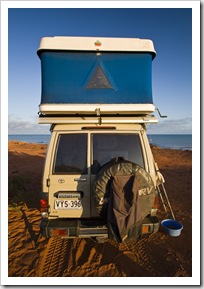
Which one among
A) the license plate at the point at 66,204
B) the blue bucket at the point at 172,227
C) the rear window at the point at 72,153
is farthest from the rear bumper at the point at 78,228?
the blue bucket at the point at 172,227

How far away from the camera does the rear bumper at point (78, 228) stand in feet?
9.56

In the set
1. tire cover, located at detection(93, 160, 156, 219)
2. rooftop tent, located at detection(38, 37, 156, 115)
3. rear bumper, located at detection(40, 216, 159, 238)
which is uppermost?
rooftop tent, located at detection(38, 37, 156, 115)

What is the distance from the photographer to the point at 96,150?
3.35 m

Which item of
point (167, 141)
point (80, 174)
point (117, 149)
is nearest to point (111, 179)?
point (80, 174)

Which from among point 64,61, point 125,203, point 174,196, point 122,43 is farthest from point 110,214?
point 174,196

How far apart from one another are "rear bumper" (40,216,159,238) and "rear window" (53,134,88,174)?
84cm

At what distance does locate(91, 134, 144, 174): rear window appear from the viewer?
10.8 feet

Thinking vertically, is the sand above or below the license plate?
below

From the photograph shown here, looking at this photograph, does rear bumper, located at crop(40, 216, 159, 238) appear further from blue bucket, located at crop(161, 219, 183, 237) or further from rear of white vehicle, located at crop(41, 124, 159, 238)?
blue bucket, located at crop(161, 219, 183, 237)

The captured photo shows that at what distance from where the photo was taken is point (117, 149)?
3.54m

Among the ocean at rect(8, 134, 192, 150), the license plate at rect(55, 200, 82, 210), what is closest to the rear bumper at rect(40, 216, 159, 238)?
the license plate at rect(55, 200, 82, 210)

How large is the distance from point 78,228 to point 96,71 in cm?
260

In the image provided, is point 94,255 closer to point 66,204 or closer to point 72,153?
point 66,204
